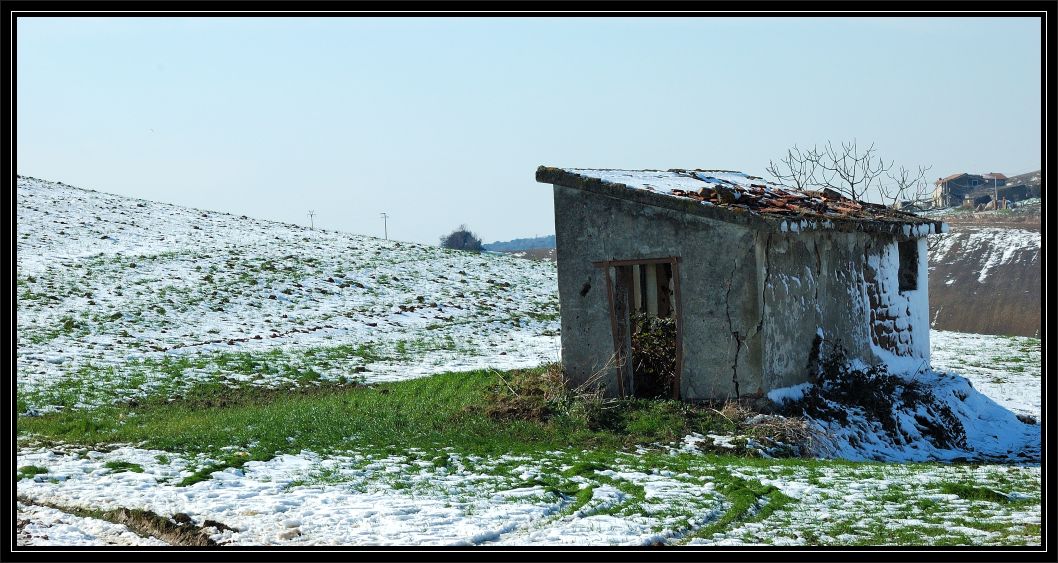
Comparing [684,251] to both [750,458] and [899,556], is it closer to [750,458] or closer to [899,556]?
[750,458]

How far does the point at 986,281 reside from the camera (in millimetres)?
42969

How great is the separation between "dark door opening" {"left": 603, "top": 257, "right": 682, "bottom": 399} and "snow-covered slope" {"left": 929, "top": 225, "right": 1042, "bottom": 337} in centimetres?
2522

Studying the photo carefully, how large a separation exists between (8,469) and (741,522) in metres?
7.15

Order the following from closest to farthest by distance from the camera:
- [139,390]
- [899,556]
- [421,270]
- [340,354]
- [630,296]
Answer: [899,556]
[630,296]
[139,390]
[340,354]
[421,270]

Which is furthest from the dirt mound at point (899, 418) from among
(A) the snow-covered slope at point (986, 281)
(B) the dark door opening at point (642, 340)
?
(A) the snow-covered slope at point (986, 281)

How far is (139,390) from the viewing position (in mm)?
14891

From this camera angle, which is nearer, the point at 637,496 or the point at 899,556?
the point at 899,556

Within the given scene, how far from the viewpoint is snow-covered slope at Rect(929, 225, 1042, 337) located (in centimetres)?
3616

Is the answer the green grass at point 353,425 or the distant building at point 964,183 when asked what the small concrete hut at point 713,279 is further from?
the distant building at point 964,183

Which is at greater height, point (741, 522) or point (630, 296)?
point (630, 296)

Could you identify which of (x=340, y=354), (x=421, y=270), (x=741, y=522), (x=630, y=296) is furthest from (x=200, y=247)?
(x=741, y=522)

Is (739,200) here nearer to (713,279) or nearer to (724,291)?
(713,279)

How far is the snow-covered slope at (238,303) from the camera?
17438 mm

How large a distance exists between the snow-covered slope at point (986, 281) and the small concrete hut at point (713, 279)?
23.3 m
